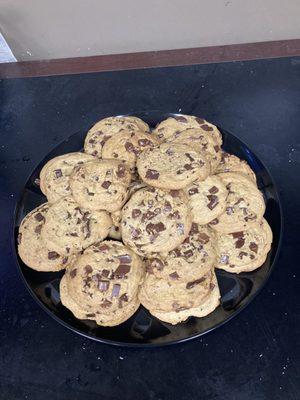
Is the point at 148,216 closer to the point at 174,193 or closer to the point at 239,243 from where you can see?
the point at 174,193

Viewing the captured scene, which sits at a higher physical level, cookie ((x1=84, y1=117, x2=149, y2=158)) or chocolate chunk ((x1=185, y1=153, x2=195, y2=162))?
cookie ((x1=84, y1=117, x2=149, y2=158))

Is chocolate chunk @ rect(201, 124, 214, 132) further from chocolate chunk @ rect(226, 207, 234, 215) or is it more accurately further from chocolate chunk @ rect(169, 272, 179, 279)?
chocolate chunk @ rect(169, 272, 179, 279)

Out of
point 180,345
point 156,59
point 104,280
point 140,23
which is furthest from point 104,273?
point 140,23

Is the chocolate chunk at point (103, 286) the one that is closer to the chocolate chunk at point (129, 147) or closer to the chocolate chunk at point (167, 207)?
the chocolate chunk at point (167, 207)

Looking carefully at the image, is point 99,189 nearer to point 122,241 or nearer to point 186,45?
point 122,241

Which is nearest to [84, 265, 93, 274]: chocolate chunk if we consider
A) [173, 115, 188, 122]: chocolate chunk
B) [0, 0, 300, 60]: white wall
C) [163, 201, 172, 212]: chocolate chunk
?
[163, 201, 172, 212]: chocolate chunk
